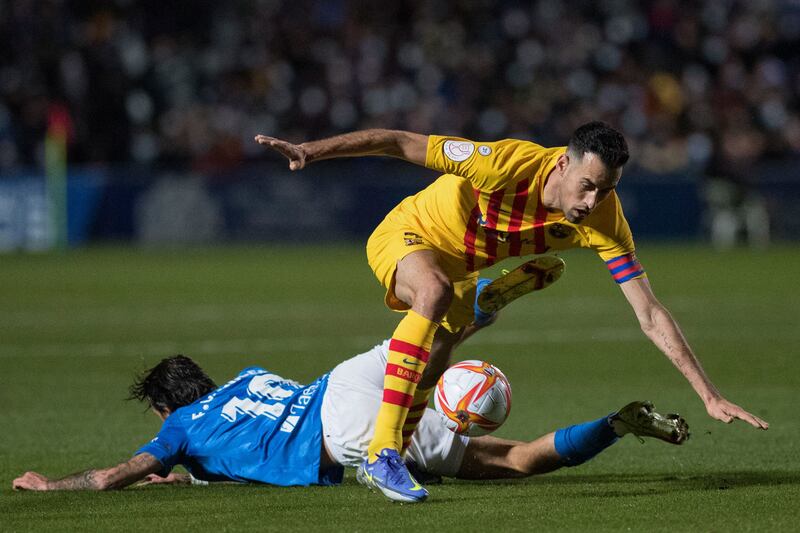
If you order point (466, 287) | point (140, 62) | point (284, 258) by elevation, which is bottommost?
point (284, 258)

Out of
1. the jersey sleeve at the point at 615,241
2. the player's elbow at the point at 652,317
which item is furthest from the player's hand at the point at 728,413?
the jersey sleeve at the point at 615,241

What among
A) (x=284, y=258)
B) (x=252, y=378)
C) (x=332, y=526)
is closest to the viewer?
(x=332, y=526)

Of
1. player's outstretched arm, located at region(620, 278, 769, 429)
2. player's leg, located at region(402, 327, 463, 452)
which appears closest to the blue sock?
player's outstretched arm, located at region(620, 278, 769, 429)

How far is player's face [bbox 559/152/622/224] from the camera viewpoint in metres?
5.72

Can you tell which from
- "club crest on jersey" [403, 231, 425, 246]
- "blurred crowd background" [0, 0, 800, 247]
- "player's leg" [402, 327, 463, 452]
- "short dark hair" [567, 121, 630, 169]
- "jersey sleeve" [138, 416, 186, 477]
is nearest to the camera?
"short dark hair" [567, 121, 630, 169]

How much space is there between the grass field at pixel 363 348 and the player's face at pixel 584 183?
4.16 ft

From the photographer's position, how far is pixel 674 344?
5.88m

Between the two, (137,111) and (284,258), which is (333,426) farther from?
(137,111)

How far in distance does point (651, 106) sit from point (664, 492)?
780 inches

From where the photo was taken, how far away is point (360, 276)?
741 inches

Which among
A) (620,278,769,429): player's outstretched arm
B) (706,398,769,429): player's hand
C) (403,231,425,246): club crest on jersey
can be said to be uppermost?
(403,231,425,246): club crest on jersey

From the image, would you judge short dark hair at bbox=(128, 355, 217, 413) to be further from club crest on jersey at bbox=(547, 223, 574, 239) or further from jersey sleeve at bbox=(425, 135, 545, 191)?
club crest on jersey at bbox=(547, 223, 574, 239)

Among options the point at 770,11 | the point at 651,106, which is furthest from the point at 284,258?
the point at 770,11

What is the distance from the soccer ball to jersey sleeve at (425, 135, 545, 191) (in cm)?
90
